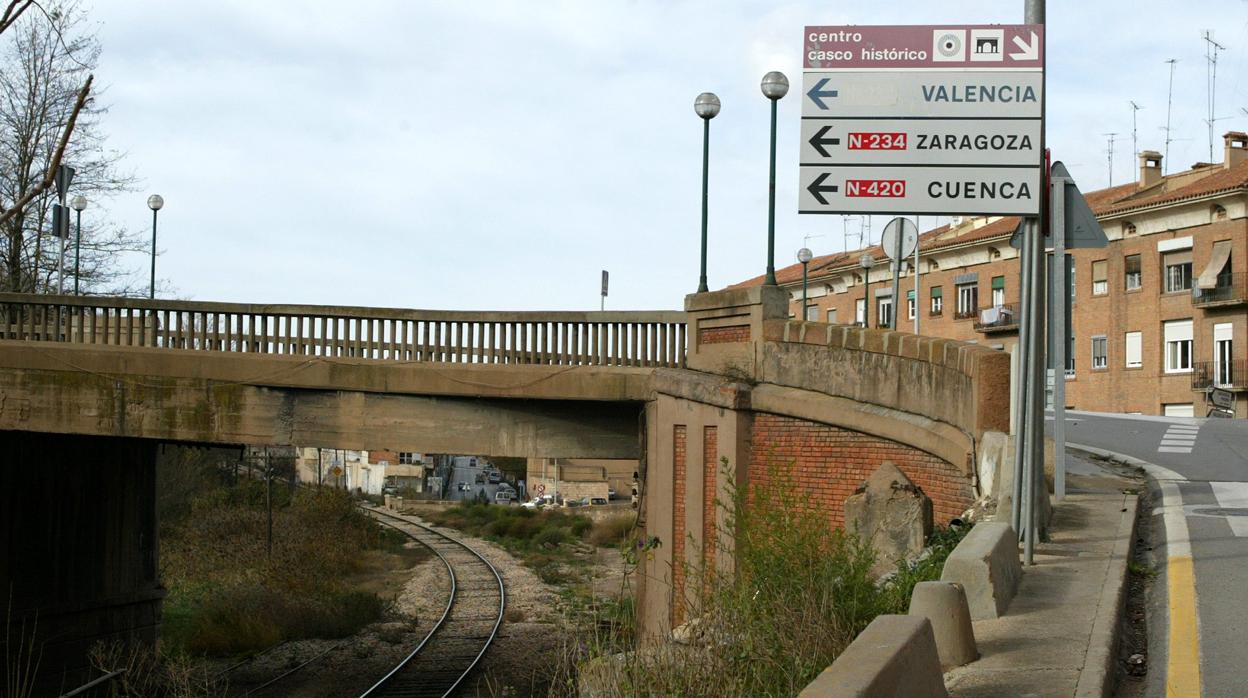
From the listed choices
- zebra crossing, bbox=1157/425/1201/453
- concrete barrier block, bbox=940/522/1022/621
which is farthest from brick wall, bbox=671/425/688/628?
concrete barrier block, bbox=940/522/1022/621

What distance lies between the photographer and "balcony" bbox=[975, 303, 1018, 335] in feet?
175

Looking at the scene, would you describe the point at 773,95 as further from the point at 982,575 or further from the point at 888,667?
the point at 888,667

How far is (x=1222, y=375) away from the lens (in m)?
47.8

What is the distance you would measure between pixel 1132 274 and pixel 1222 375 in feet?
17.3

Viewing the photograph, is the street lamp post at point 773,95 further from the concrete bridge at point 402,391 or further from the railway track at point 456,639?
the railway track at point 456,639

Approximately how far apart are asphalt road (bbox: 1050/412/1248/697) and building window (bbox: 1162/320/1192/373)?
97.3ft

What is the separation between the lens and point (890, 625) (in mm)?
5234

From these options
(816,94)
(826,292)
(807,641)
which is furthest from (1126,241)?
(807,641)

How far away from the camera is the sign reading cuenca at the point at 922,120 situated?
31.4 ft

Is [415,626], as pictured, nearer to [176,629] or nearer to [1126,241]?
[176,629]

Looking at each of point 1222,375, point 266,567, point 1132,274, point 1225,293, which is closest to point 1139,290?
point 1132,274

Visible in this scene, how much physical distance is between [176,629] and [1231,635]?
2448 centimetres

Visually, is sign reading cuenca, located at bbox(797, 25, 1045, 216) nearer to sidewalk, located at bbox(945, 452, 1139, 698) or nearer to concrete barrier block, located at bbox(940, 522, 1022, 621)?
sidewalk, located at bbox(945, 452, 1139, 698)

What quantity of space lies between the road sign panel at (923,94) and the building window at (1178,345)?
42.8 meters
